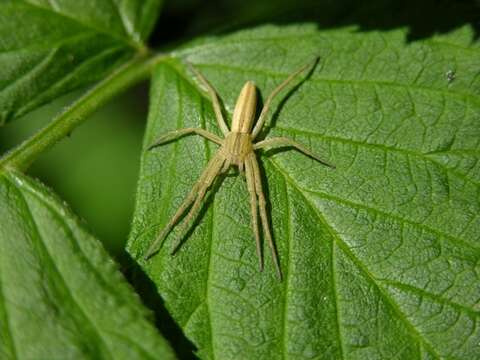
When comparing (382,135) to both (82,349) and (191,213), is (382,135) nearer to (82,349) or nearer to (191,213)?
(191,213)

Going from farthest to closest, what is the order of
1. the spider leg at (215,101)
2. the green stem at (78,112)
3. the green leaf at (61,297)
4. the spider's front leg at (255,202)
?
the spider leg at (215,101)
the green stem at (78,112)
the spider's front leg at (255,202)
the green leaf at (61,297)

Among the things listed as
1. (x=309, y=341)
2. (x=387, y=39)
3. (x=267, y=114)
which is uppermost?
(x=387, y=39)

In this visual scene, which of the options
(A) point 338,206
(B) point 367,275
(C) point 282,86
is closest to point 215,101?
(C) point 282,86

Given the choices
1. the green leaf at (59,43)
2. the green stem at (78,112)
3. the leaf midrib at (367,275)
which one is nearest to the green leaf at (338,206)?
the leaf midrib at (367,275)

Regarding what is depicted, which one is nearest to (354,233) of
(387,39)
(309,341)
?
(309,341)

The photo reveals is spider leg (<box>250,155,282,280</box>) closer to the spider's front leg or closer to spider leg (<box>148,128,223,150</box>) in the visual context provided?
the spider's front leg

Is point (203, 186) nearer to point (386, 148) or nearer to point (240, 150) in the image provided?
point (240, 150)

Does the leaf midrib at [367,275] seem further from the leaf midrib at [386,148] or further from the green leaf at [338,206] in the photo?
the leaf midrib at [386,148]
